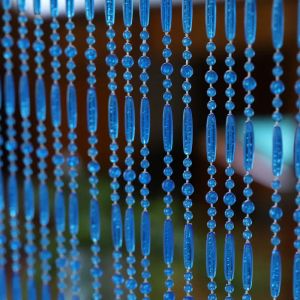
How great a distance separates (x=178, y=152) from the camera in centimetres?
57

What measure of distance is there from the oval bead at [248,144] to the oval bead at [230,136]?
0.01 m

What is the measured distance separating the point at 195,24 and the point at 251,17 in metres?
0.22

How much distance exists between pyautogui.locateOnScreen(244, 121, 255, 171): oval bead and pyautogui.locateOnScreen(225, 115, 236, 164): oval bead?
0.01 metres

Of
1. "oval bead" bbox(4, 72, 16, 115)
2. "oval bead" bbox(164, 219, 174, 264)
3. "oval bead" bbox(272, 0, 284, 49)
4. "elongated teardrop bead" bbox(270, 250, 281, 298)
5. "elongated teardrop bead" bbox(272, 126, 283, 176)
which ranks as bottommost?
"elongated teardrop bead" bbox(270, 250, 281, 298)

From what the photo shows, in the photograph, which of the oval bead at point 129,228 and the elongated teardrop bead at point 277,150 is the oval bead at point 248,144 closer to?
the elongated teardrop bead at point 277,150

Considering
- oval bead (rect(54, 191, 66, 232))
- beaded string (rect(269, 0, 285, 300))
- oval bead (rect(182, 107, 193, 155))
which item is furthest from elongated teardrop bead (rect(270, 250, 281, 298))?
oval bead (rect(54, 191, 66, 232))

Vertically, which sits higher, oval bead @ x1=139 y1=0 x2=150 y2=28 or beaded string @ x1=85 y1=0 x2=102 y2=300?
oval bead @ x1=139 y1=0 x2=150 y2=28

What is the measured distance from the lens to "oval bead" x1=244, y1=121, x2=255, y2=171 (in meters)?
0.42

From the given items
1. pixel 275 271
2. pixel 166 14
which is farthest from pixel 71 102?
pixel 275 271

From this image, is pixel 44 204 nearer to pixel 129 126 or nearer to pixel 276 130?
pixel 129 126

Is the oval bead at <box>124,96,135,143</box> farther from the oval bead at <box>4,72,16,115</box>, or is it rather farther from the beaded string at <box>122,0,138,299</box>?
the oval bead at <box>4,72,16,115</box>

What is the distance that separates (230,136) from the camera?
43cm

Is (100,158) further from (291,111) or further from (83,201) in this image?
(291,111)

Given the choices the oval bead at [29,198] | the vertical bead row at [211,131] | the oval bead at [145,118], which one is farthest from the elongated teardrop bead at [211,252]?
the oval bead at [29,198]
